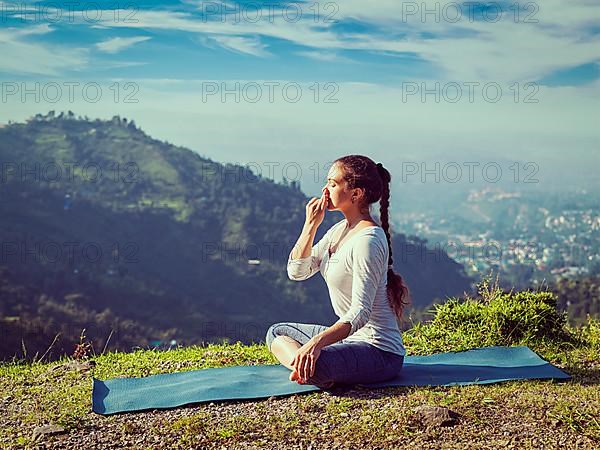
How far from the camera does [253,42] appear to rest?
35188 millimetres

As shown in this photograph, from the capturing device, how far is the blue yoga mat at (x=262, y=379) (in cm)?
330

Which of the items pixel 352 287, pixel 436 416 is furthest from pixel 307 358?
pixel 436 416

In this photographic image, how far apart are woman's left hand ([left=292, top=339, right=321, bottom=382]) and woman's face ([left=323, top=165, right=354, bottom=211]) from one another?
631 mm

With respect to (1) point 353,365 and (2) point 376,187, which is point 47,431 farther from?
(2) point 376,187

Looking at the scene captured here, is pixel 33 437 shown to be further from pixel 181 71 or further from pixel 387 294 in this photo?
pixel 181 71

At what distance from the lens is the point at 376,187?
341cm

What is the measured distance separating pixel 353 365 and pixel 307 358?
243 millimetres

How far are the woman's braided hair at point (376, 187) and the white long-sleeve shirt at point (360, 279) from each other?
45 millimetres

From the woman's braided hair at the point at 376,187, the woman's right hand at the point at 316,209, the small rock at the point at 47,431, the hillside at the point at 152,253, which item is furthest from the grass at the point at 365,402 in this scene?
the hillside at the point at 152,253

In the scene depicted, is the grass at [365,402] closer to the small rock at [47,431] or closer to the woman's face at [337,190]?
the small rock at [47,431]

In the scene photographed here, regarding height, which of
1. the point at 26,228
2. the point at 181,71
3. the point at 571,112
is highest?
the point at 181,71

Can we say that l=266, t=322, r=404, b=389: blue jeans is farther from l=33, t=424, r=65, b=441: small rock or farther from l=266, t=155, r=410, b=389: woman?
l=33, t=424, r=65, b=441: small rock

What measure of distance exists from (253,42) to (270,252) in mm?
10032

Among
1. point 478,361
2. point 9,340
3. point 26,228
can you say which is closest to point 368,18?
point 26,228
